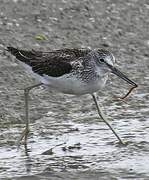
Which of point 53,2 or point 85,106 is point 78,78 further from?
point 53,2

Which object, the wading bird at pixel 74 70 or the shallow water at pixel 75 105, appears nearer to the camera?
the shallow water at pixel 75 105

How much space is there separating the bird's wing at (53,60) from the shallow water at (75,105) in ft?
2.56

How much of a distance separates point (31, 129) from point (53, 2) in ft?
15.1

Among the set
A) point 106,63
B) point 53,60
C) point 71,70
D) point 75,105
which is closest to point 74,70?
point 71,70

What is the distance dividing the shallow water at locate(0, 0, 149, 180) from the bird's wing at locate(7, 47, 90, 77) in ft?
2.56

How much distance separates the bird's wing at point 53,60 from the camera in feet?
30.1

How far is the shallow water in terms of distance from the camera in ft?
27.5

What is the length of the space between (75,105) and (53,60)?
1.43 m

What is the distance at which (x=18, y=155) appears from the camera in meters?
8.70

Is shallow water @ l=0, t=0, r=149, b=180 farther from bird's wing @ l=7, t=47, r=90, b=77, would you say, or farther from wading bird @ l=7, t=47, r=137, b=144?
bird's wing @ l=7, t=47, r=90, b=77

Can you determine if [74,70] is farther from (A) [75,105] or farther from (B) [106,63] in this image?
(A) [75,105]

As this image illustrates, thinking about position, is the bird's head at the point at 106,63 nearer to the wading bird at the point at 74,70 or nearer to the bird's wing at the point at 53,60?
the wading bird at the point at 74,70

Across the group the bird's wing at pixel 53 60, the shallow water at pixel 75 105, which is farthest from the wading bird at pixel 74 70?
the shallow water at pixel 75 105

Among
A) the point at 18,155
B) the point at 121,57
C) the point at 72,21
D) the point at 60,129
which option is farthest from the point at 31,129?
the point at 72,21
